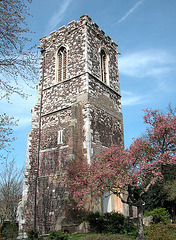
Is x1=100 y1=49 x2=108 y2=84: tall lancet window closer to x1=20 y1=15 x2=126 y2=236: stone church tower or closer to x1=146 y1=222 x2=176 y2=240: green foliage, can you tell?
x1=20 y1=15 x2=126 y2=236: stone church tower

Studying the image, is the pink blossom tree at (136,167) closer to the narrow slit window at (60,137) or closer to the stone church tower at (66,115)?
the stone church tower at (66,115)

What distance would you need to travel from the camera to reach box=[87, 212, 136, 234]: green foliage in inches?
417

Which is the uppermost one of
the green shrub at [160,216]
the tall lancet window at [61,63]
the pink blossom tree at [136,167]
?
the tall lancet window at [61,63]

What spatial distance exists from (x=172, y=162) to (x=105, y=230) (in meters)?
4.43

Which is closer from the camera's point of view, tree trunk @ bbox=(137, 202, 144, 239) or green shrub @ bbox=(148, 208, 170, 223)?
tree trunk @ bbox=(137, 202, 144, 239)

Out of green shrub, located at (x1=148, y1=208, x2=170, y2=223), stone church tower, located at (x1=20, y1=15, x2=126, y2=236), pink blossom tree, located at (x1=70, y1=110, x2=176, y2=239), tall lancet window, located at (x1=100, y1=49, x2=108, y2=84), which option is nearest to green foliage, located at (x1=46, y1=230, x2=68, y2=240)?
pink blossom tree, located at (x1=70, y1=110, x2=176, y2=239)

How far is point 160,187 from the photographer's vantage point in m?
22.1

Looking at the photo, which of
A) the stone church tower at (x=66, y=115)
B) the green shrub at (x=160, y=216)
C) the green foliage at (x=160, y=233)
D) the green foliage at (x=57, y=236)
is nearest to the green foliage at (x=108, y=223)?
the stone church tower at (x=66, y=115)

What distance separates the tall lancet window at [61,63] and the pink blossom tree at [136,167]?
810cm

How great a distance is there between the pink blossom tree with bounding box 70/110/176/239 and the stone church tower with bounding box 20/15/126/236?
2.45m

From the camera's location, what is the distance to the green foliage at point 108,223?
10.6m

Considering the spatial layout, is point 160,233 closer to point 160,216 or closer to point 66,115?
point 160,216

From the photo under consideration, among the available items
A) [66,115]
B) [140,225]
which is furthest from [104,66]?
[140,225]

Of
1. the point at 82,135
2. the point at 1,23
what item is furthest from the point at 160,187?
the point at 1,23
